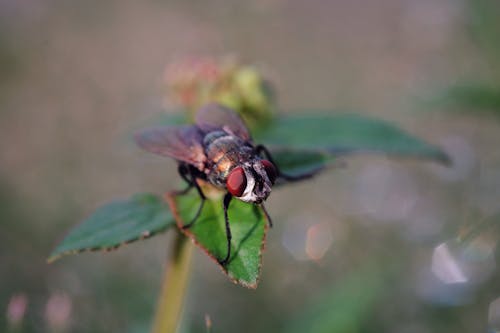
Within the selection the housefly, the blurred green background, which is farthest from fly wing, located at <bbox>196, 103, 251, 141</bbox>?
the blurred green background

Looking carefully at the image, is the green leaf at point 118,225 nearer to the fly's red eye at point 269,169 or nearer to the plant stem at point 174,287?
the plant stem at point 174,287

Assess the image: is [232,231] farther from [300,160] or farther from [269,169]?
[300,160]

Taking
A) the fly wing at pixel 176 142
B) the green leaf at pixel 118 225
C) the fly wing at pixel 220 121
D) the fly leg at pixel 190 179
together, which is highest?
the fly wing at pixel 220 121

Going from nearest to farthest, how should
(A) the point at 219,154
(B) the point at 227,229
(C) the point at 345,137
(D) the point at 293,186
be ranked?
(B) the point at 227,229, (A) the point at 219,154, (C) the point at 345,137, (D) the point at 293,186

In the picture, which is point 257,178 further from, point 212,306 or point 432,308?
point 212,306

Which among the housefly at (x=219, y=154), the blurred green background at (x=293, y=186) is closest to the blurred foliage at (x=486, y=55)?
the blurred green background at (x=293, y=186)

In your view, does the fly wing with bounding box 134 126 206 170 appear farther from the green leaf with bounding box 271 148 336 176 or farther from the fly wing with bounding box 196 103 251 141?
the green leaf with bounding box 271 148 336 176

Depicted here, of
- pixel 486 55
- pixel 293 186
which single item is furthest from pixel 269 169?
pixel 293 186
